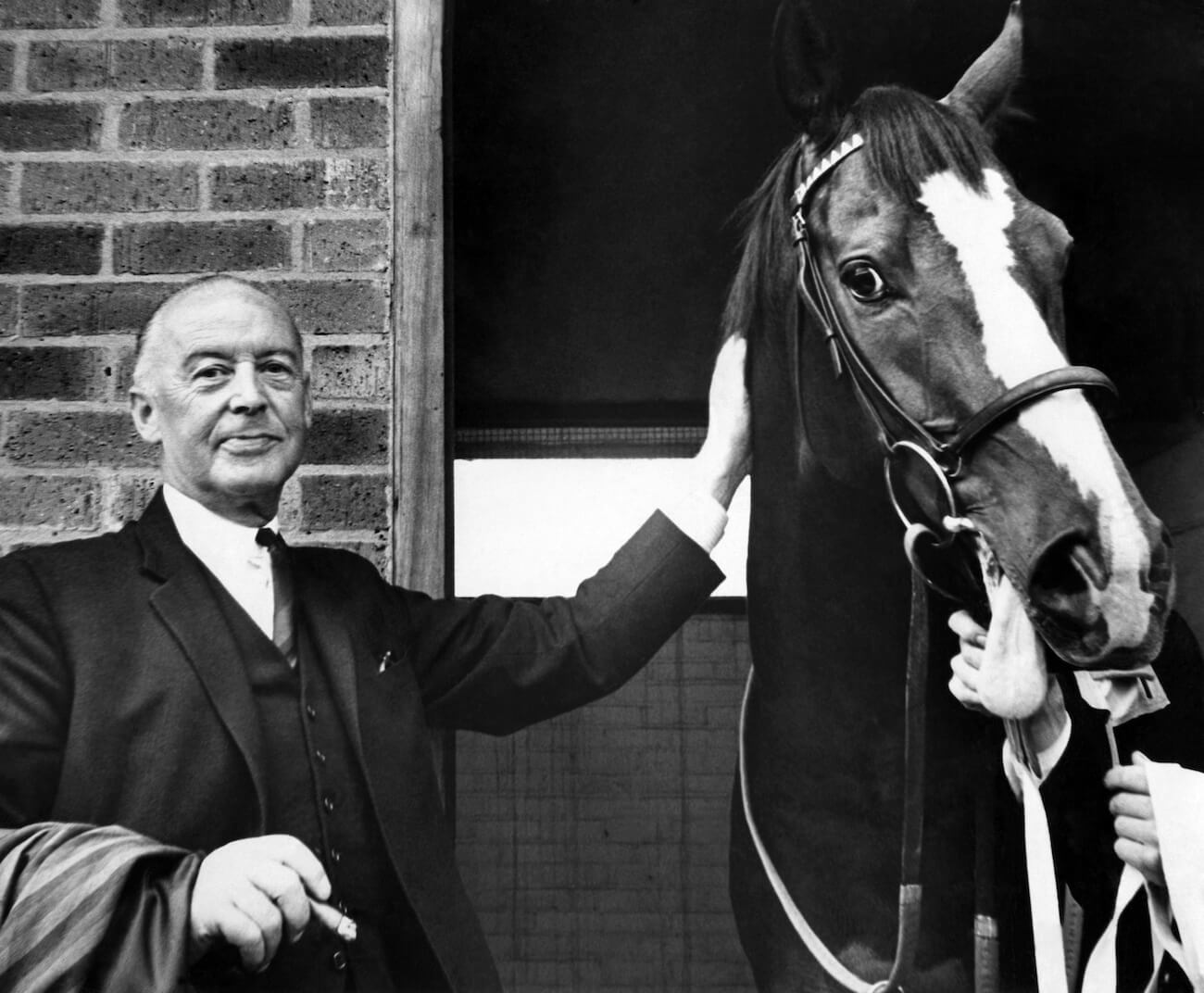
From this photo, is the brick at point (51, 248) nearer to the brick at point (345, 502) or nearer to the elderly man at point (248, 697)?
the elderly man at point (248, 697)

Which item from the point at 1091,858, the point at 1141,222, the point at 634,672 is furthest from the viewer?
the point at 1141,222

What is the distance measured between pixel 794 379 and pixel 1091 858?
2.93 feet

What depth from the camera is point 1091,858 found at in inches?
82.7

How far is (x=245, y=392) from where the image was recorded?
2170mm

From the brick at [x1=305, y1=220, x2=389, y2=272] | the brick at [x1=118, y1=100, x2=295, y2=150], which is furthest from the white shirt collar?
the brick at [x1=118, y1=100, x2=295, y2=150]

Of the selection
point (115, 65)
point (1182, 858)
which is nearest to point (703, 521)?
point (1182, 858)

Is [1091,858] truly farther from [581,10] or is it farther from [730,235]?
[581,10]

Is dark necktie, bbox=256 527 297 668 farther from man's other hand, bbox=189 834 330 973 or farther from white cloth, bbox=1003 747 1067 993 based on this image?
white cloth, bbox=1003 747 1067 993

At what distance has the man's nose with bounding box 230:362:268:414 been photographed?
2.16 m

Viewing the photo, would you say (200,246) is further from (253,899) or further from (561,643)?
(253,899)

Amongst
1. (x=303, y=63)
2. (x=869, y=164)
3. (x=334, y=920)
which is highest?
(x=303, y=63)

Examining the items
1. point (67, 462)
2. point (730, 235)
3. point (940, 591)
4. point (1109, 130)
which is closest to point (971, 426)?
point (940, 591)

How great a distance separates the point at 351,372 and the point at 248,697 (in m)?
0.62

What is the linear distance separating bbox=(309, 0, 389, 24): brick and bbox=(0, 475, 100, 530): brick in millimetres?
948
